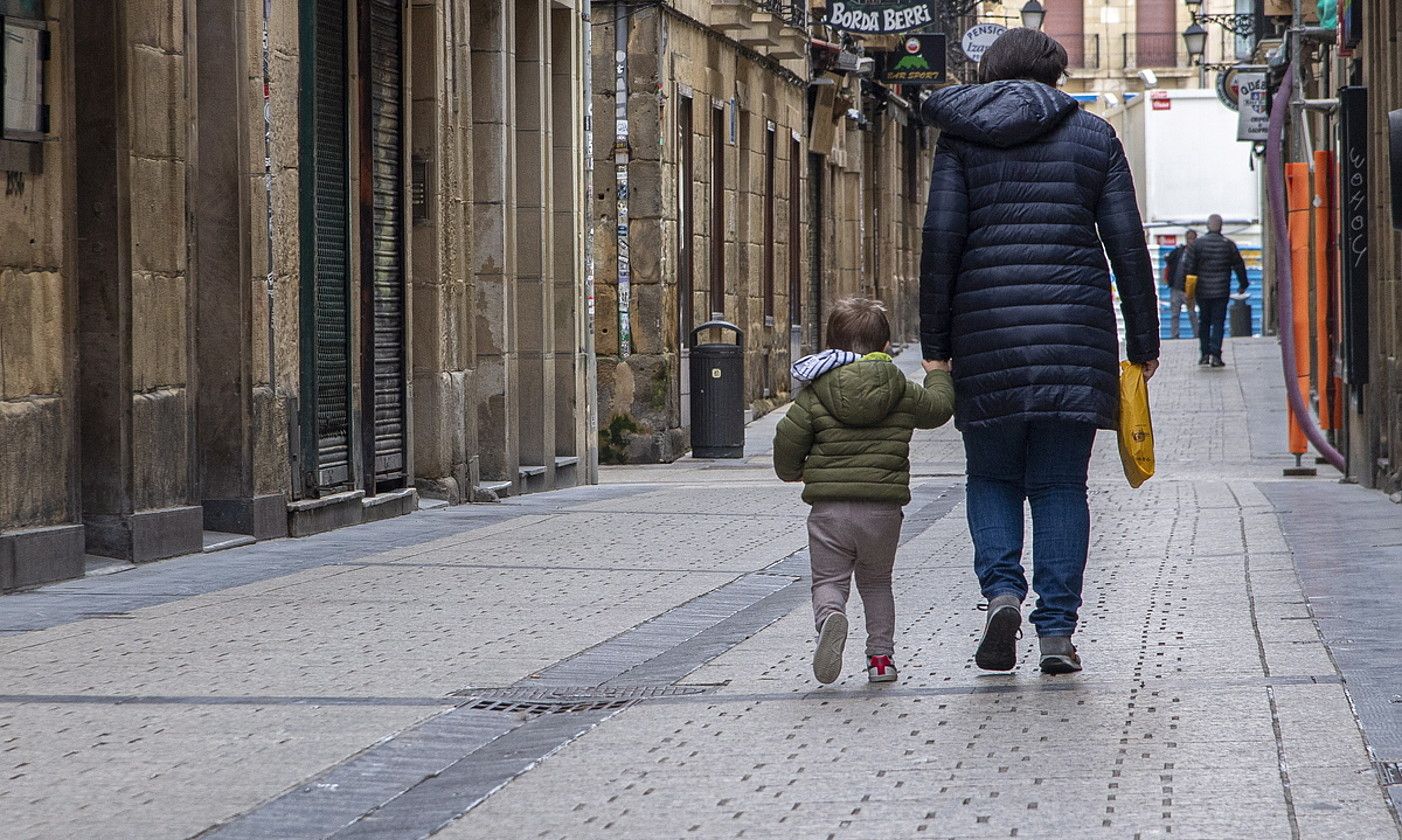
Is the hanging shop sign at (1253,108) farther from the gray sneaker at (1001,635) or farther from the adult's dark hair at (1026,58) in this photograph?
the gray sneaker at (1001,635)

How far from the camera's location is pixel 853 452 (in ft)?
21.1

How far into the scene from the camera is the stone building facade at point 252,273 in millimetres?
9766

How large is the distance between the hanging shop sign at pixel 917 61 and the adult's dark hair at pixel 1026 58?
2683 cm

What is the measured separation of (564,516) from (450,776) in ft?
25.1

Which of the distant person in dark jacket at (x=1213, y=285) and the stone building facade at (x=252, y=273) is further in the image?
the distant person in dark jacket at (x=1213, y=285)

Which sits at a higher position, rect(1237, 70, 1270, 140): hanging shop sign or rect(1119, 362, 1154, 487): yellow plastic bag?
rect(1237, 70, 1270, 140): hanging shop sign

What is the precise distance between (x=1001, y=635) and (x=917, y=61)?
90.7 ft

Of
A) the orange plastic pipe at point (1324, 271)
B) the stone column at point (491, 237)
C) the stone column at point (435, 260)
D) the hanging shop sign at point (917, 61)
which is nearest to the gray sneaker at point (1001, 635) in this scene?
the stone column at point (435, 260)

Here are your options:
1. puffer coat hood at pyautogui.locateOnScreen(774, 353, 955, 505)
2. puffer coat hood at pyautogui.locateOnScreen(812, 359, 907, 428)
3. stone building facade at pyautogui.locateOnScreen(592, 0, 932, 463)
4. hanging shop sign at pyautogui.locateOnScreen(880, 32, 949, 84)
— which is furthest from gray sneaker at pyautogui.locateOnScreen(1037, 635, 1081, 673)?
hanging shop sign at pyautogui.locateOnScreen(880, 32, 949, 84)

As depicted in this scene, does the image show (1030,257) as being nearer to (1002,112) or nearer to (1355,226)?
(1002,112)

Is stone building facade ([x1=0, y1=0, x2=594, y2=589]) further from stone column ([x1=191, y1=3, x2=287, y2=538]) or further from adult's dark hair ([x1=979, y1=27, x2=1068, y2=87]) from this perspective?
adult's dark hair ([x1=979, y1=27, x2=1068, y2=87])

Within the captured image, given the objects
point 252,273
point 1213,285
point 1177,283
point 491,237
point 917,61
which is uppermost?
point 917,61

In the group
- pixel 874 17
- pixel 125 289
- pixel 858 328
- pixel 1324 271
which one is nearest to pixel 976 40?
pixel 874 17

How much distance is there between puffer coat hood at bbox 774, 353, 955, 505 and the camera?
21.0 feet
